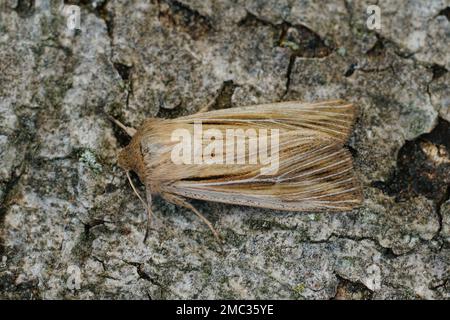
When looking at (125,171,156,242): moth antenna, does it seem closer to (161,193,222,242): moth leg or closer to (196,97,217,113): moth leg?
(161,193,222,242): moth leg

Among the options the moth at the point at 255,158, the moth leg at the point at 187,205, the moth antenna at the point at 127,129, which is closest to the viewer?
the moth at the point at 255,158

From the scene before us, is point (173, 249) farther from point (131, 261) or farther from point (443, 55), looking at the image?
point (443, 55)

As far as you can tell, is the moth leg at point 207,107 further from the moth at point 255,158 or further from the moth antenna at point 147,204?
the moth antenna at point 147,204

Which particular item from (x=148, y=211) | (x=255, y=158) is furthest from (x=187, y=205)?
(x=255, y=158)

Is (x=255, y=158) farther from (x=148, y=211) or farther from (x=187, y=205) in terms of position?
(x=148, y=211)

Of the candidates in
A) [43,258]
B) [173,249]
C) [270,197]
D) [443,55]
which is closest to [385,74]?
[443,55]

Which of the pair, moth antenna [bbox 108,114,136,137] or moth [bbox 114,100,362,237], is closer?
moth [bbox 114,100,362,237]

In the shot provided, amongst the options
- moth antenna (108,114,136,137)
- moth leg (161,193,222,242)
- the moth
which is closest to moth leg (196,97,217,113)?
the moth

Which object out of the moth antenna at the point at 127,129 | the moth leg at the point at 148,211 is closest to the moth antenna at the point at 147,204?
the moth leg at the point at 148,211
